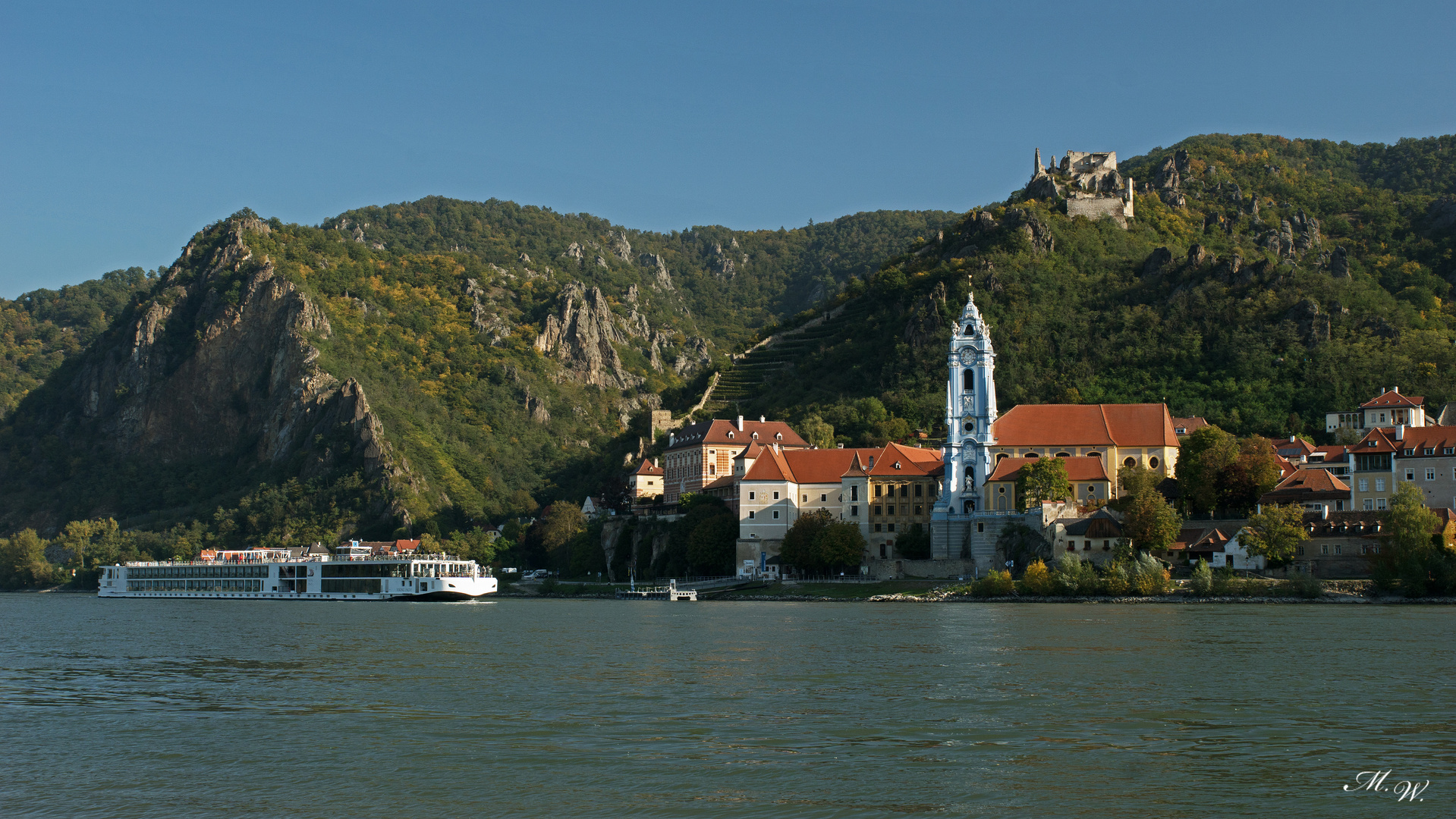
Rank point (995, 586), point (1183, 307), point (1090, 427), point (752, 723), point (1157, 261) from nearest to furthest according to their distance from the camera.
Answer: point (752, 723) < point (995, 586) < point (1090, 427) < point (1183, 307) < point (1157, 261)

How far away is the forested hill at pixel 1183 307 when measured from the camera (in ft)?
362

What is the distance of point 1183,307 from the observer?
125 metres

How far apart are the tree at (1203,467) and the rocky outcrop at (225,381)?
305 feet

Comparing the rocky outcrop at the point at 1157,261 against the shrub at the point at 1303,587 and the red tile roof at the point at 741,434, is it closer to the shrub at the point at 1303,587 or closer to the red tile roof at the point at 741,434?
the red tile roof at the point at 741,434

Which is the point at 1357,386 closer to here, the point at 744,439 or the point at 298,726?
the point at 744,439

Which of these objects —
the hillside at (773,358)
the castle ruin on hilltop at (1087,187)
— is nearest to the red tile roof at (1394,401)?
the hillside at (773,358)

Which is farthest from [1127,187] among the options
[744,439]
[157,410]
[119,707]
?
[119,707]

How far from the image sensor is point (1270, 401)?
107000 mm

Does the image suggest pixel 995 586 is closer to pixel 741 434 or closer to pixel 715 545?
pixel 715 545

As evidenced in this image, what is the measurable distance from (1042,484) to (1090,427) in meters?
10.7

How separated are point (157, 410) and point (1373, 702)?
174 m

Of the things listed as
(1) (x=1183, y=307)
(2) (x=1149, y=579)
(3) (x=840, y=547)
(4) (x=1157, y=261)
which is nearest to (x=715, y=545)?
(3) (x=840, y=547)
